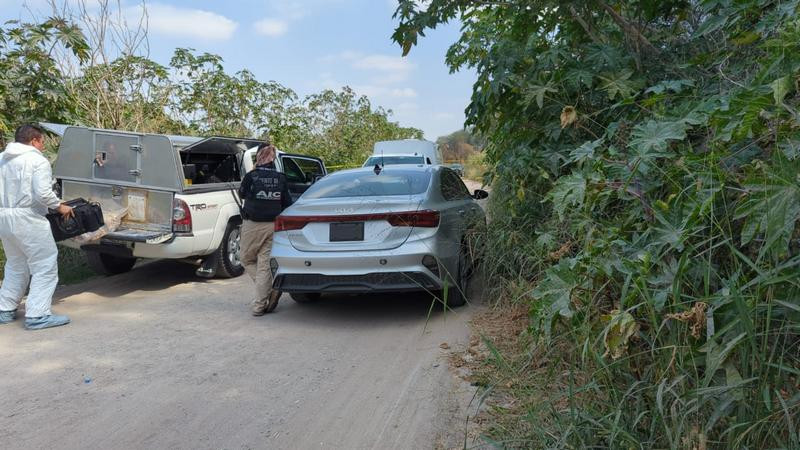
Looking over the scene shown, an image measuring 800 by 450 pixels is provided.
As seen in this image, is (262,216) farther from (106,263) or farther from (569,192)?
(569,192)

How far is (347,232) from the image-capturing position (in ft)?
18.8

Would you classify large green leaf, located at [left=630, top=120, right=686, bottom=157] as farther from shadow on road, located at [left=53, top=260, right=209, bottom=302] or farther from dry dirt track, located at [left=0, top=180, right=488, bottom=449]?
shadow on road, located at [left=53, top=260, right=209, bottom=302]

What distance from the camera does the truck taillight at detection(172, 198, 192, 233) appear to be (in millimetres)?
7141

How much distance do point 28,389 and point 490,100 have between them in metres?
4.35

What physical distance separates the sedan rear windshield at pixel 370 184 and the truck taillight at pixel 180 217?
169 centimetres

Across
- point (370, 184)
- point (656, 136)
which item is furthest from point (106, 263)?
point (656, 136)

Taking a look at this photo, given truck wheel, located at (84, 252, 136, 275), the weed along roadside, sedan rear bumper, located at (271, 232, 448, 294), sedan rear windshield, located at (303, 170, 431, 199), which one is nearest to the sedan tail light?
sedan rear bumper, located at (271, 232, 448, 294)

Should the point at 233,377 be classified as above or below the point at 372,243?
below

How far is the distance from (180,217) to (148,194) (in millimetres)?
567

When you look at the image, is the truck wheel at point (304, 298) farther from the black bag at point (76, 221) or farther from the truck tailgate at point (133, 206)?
the black bag at point (76, 221)

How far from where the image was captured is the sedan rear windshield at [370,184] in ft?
20.4

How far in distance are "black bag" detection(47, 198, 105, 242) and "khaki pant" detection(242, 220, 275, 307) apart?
1.57m

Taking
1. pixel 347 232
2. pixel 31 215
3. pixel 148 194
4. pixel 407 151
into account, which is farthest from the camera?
pixel 407 151

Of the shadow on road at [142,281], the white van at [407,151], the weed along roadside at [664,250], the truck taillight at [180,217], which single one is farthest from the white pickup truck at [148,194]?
the white van at [407,151]
